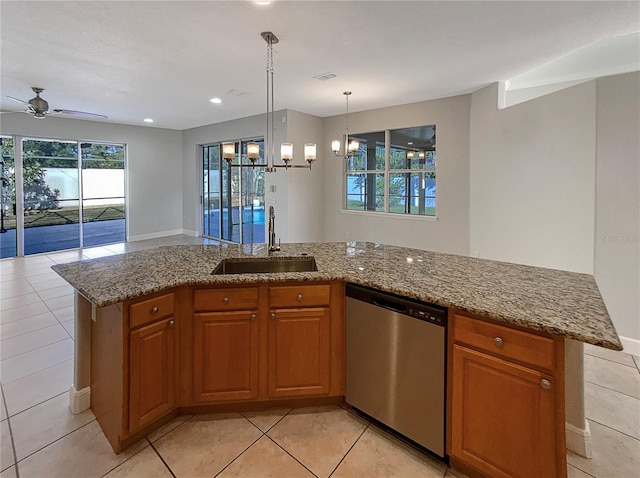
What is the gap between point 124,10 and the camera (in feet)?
8.32

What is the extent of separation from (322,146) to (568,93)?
4.17 metres

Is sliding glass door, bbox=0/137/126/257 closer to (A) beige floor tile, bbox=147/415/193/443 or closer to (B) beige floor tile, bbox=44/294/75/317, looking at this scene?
(B) beige floor tile, bbox=44/294/75/317

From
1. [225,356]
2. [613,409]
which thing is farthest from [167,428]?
[613,409]

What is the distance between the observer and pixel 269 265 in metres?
2.42

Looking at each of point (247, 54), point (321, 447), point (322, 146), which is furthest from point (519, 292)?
point (322, 146)

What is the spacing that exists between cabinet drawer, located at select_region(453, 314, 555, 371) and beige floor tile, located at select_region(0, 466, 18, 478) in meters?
2.24

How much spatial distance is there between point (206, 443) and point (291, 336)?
730mm

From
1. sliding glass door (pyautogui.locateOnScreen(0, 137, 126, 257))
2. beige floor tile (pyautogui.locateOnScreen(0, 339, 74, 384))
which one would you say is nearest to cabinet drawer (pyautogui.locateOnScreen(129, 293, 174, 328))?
beige floor tile (pyautogui.locateOnScreen(0, 339, 74, 384))

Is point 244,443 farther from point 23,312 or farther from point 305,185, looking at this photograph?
point 305,185

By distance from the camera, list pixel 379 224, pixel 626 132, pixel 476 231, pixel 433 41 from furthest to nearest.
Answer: pixel 379 224
pixel 476 231
pixel 433 41
pixel 626 132

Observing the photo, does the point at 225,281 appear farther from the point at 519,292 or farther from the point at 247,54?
the point at 247,54

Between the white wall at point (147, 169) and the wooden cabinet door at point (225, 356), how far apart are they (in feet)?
23.1

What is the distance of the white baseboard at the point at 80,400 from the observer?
2.07 m

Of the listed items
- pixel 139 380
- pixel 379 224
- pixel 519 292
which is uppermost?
pixel 379 224
